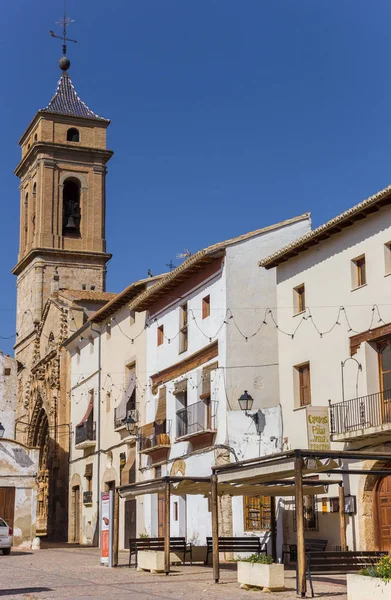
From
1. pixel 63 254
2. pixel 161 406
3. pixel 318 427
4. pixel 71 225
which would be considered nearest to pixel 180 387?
pixel 161 406

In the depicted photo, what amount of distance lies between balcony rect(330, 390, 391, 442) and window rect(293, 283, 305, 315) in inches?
149

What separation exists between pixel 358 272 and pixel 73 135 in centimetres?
4200

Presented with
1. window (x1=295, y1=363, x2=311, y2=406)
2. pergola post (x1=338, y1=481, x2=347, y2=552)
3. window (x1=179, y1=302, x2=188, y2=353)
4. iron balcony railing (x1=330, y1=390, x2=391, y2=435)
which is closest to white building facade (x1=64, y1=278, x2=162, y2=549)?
window (x1=179, y1=302, x2=188, y2=353)

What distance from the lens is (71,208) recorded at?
6203 cm

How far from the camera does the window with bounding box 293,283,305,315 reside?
2627cm

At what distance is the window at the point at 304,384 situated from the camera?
2560 cm

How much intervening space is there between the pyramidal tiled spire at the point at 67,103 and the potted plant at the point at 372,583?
51490 mm

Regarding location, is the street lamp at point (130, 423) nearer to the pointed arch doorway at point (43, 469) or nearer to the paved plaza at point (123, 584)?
the paved plaza at point (123, 584)

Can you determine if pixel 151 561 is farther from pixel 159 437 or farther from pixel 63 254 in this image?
pixel 63 254

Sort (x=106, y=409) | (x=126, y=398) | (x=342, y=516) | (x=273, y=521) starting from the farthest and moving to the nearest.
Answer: (x=106, y=409)
(x=126, y=398)
(x=273, y=521)
(x=342, y=516)

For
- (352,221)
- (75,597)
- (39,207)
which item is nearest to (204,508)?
(352,221)

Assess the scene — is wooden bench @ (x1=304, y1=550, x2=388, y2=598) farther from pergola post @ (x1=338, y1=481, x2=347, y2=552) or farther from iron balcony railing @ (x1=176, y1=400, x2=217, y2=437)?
iron balcony railing @ (x1=176, y1=400, x2=217, y2=437)

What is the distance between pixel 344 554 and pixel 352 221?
934 cm

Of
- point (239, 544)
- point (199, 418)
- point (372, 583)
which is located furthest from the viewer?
point (199, 418)
